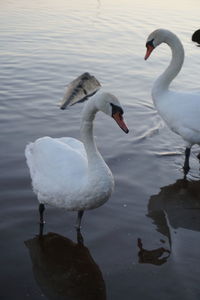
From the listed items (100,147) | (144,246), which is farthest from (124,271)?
(100,147)

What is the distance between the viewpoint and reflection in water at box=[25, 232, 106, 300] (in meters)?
→ 4.05

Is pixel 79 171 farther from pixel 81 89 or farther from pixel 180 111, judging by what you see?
pixel 81 89

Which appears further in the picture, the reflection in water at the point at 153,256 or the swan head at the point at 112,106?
the reflection in water at the point at 153,256

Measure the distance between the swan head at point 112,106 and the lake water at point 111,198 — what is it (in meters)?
1.36

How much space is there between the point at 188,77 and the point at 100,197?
7276 mm

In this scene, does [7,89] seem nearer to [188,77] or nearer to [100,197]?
[188,77]

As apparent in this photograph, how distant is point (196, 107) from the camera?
6.43 m

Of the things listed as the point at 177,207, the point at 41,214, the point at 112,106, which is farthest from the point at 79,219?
the point at 177,207

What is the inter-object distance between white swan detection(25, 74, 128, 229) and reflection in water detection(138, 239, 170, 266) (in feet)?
2.35

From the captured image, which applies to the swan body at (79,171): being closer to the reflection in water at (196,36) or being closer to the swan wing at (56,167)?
the swan wing at (56,167)

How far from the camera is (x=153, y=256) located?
457 centimetres

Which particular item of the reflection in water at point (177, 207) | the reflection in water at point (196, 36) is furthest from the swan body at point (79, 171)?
the reflection in water at point (196, 36)

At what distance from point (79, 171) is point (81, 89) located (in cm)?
522

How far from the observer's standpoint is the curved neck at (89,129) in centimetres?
429
